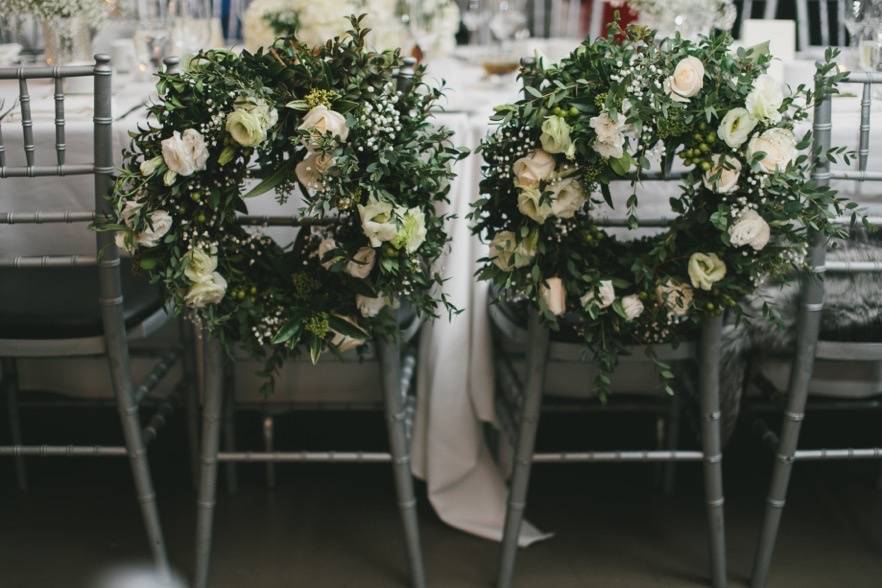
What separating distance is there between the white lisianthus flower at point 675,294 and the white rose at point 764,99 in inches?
10.2

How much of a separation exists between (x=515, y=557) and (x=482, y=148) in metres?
0.73

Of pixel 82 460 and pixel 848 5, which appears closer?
pixel 848 5

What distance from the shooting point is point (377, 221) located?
140cm

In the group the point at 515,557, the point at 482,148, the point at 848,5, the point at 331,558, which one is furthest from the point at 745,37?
the point at 331,558

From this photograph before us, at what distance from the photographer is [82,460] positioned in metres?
2.21

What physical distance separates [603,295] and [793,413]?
16.6 inches

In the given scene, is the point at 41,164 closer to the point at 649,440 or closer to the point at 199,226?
the point at 199,226

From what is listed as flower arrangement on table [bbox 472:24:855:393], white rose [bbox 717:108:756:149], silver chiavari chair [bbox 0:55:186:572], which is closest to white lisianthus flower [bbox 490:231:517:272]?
flower arrangement on table [bbox 472:24:855:393]

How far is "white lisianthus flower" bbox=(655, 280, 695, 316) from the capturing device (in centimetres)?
147

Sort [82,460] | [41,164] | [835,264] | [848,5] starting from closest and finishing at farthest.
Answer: [835,264], [41,164], [848,5], [82,460]

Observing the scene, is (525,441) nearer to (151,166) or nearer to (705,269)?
(705,269)

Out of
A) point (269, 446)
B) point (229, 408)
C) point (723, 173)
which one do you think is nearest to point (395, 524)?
point (269, 446)

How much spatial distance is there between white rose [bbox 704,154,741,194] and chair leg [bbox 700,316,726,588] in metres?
0.25

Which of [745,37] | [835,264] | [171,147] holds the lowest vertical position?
[835,264]
